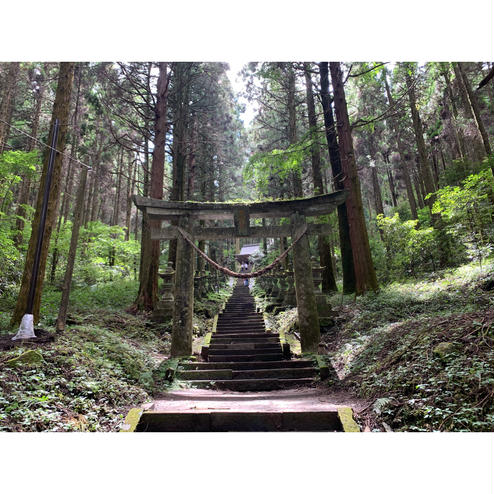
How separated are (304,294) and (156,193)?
6.16m

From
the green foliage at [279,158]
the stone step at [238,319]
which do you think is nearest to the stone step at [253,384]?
the stone step at [238,319]

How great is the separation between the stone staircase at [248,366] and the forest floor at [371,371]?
21.0 inches

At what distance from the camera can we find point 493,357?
10.3 ft

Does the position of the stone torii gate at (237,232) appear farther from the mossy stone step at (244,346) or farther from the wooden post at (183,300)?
the mossy stone step at (244,346)

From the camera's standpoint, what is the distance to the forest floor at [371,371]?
290cm

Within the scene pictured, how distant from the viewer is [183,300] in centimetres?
671

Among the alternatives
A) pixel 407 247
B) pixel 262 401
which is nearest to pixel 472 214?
pixel 407 247

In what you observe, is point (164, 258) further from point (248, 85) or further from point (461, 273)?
point (461, 273)

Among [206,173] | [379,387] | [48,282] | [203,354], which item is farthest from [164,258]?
[379,387]

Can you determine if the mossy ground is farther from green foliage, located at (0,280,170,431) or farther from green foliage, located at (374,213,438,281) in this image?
green foliage, located at (374,213,438,281)

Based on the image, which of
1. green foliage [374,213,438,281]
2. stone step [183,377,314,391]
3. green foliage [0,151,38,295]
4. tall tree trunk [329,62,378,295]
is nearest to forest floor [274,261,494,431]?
stone step [183,377,314,391]

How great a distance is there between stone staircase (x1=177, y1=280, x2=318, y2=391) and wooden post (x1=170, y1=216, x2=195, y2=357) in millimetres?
543

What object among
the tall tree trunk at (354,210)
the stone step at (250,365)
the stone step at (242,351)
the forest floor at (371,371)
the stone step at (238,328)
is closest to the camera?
the forest floor at (371,371)

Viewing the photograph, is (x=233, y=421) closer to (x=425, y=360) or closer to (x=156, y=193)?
(x=425, y=360)
